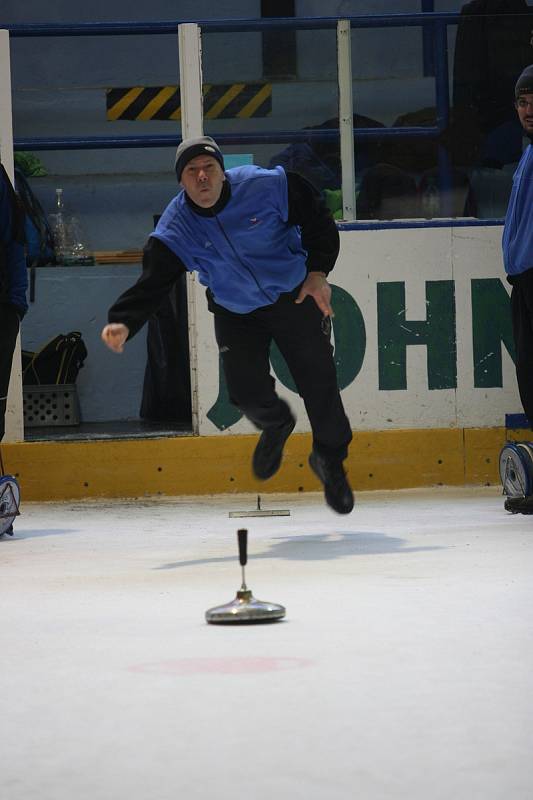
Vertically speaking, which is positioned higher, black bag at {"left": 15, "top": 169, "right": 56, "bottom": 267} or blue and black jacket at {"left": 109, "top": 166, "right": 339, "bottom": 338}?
black bag at {"left": 15, "top": 169, "right": 56, "bottom": 267}

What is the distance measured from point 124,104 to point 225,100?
2851 millimetres

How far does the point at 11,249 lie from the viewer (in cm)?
657

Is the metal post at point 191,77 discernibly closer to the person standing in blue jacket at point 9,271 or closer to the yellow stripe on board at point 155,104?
the person standing in blue jacket at point 9,271

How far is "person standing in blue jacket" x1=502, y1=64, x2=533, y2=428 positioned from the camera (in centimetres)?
644

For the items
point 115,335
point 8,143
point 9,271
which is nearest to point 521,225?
point 115,335

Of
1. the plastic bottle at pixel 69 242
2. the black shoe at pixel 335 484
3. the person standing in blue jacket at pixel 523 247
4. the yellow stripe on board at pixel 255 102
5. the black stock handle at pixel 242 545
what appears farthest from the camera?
the plastic bottle at pixel 69 242

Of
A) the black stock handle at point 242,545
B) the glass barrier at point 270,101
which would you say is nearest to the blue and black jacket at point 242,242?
the black stock handle at point 242,545

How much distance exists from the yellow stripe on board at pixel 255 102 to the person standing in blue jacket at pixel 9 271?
2.14 m

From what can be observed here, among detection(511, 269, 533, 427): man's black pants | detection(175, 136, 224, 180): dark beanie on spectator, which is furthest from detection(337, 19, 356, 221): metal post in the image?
detection(175, 136, 224, 180): dark beanie on spectator

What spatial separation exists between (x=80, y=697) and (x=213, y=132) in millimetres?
5725

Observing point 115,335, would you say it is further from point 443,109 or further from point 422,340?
point 443,109

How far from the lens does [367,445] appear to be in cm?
841

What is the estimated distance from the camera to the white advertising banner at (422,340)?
8438 millimetres

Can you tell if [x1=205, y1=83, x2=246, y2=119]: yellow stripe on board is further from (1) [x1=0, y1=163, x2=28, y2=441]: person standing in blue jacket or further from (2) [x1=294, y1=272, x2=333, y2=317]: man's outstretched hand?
(2) [x1=294, y1=272, x2=333, y2=317]: man's outstretched hand
